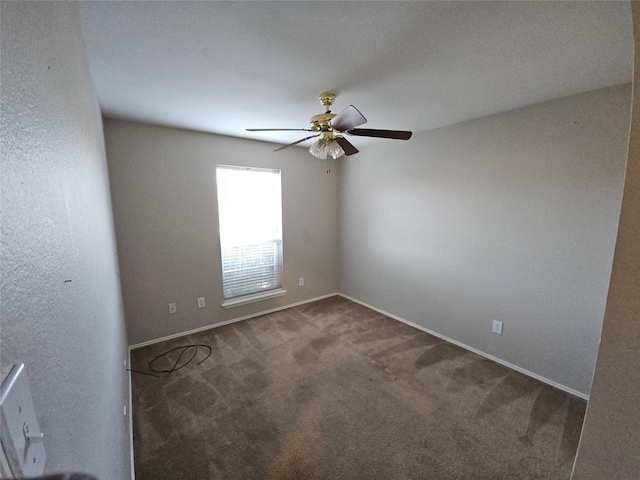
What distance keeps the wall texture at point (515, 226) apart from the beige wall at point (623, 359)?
6.60 ft

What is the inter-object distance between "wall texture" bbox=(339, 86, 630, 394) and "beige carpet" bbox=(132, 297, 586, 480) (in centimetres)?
42

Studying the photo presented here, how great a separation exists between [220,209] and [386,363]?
97.9 inches

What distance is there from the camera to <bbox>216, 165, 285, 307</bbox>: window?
3.21 metres

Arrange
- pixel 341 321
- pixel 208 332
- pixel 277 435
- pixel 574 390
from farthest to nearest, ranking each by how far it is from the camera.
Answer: pixel 341 321
pixel 208 332
pixel 574 390
pixel 277 435

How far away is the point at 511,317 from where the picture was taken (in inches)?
95.2

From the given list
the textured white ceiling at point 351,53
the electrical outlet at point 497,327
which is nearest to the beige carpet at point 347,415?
the electrical outlet at point 497,327

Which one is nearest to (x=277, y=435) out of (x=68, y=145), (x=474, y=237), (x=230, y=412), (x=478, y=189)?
(x=230, y=412)

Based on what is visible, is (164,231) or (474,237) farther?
(164,231)

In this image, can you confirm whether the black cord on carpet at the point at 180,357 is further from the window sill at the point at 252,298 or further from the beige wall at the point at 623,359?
the beige wall at the point at 623,359

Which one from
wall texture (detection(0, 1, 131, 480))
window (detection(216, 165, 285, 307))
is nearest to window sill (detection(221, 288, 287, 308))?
window (detection(216, 165, 285, 307))

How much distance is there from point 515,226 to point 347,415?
2133 millimetres

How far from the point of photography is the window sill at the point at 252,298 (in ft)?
10.8

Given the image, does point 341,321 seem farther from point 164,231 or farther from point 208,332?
point 164,231

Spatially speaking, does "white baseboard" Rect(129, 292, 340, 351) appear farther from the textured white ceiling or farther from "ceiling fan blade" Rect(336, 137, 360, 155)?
"ceiling fan blade" Rect(336, 137, 360, 155)
